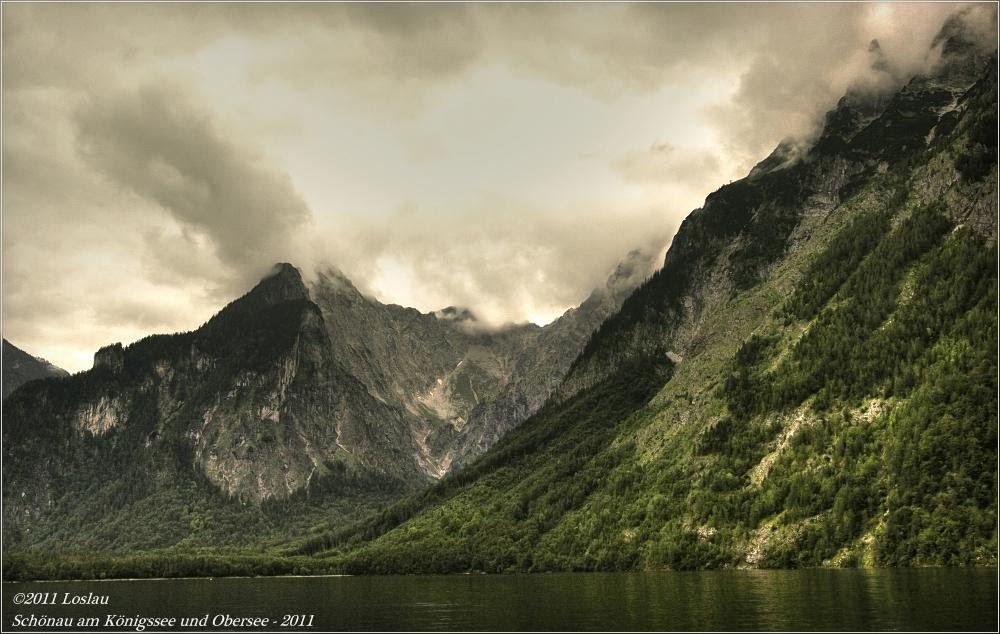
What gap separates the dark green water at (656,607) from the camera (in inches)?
3728

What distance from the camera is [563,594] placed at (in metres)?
163

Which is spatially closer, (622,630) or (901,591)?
(622,630)

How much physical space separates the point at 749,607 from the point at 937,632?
121 ft

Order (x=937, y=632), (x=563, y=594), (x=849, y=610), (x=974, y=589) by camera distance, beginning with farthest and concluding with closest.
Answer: (x=563, y=594)
(x=974, y=589)
(x=849, y=610)
(x=937, y=632)

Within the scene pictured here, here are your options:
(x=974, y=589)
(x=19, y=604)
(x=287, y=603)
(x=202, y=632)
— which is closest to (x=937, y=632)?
(x=974, y=589)

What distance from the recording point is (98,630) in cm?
12119

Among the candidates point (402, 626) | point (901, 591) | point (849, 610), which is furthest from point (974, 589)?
point (402, 626)

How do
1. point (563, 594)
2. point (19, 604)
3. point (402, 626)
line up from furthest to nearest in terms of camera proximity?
1. point (19, 604)
2. point (563, 594)
3. point (402, 626)

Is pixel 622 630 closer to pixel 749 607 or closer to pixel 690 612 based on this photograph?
pixel 690 612

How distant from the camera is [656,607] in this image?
121 meters

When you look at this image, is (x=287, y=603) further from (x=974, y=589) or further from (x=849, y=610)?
(x=974, y=589)

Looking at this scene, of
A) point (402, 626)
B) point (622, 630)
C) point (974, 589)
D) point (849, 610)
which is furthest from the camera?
point (974, 589)

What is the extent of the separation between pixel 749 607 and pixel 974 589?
113ft

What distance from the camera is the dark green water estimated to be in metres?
94.7
